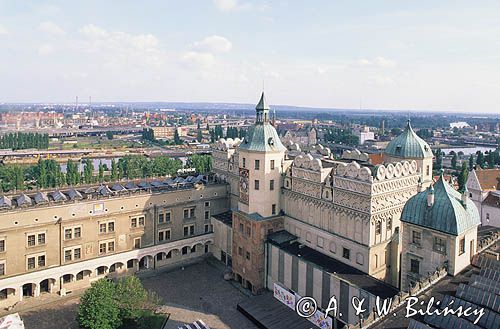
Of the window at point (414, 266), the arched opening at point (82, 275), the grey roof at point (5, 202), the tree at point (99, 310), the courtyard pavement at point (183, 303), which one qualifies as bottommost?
the courtyard pavement at point (183, 303)

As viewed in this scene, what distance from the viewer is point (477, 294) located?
92.6 feet

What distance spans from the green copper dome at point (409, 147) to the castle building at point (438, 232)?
53.1ft

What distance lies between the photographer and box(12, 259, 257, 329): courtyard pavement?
44.1 metres

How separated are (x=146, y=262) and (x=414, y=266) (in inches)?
1379

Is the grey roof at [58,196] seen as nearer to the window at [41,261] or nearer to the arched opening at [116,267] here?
the window at [41,261]

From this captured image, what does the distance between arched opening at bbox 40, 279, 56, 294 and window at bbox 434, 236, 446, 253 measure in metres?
41.6

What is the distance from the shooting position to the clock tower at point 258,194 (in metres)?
50.7

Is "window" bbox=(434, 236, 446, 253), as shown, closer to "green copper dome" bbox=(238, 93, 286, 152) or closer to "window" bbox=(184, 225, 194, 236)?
"green copper dome" bbox=(238, 93, 286, 152)

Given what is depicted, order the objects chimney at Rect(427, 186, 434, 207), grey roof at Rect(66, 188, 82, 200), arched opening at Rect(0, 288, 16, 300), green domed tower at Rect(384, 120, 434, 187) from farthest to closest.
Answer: grey roof at Rect(66, 188, 82, 200)
green domed tower at Rect(384, 120, 434, 187)
arched opening at Rect(0, 288, 16, 300)
chimney at Rect(427, 186, 434, 207)

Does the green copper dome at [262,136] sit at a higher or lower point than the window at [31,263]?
higher

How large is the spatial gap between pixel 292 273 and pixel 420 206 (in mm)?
16905

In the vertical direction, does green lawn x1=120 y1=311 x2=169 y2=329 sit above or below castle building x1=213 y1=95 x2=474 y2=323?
below

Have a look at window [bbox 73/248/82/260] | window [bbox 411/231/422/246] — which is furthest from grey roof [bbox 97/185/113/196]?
window [bbox 411/231/422/246]

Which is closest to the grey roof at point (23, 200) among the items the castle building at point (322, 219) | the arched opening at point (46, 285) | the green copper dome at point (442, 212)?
the arched opening at point (46, 285)
